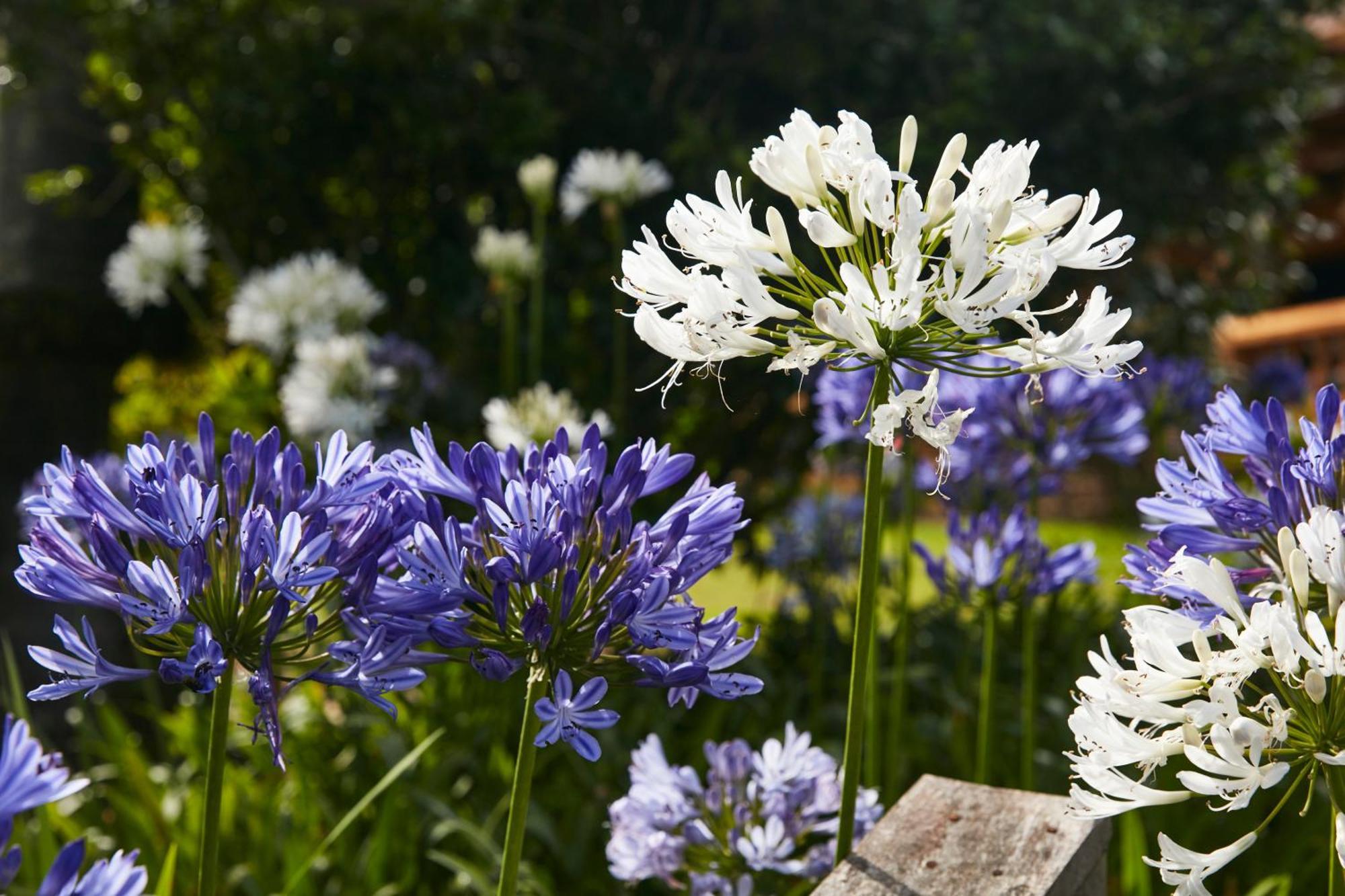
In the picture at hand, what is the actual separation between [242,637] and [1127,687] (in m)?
0.84

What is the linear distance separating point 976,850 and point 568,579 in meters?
0.63

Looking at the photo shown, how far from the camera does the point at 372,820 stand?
3160 mm

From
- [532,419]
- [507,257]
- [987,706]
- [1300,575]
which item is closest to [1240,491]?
[1300,575]

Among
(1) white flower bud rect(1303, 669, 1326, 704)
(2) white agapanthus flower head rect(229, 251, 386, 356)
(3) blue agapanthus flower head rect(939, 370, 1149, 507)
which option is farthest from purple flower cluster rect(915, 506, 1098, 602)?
(2) white agapanthus flower head rect(229, 251, 386, 356)

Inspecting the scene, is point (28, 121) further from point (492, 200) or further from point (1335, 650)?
point (1335, 650)

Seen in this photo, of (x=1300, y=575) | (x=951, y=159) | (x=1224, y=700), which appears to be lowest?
(x=1224, y=700)

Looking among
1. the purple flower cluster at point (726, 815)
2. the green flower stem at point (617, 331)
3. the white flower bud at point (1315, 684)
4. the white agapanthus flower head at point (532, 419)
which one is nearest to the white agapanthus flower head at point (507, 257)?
the green flower stem at point (617, 331)

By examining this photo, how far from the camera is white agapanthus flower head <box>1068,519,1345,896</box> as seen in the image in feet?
3.51

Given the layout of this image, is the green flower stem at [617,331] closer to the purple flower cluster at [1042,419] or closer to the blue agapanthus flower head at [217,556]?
the purple flower cluster at [1042,419]

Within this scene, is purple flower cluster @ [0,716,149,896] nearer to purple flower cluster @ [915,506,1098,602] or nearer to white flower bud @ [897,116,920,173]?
white flower bud @ [897,116,920,173]

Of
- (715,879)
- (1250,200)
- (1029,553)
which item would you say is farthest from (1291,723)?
(1250,200)

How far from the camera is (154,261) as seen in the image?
442cm

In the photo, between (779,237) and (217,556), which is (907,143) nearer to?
(779,237)

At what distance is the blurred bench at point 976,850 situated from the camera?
1.39 metres
